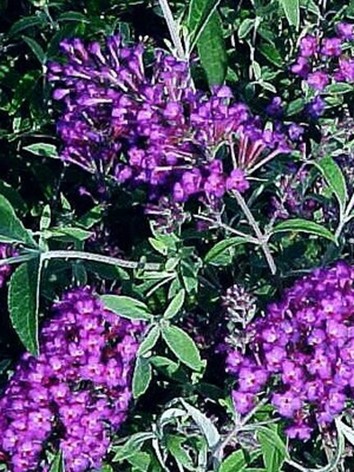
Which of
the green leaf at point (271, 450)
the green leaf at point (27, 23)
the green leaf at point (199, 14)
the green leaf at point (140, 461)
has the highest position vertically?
the green leaf at point (199, 14)

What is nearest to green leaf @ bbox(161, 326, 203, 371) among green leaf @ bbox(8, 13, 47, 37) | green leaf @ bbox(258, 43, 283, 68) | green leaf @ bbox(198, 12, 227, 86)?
green leaf @ bbox(198, 12, 227, 86)

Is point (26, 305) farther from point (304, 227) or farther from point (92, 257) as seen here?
point (304, 227)

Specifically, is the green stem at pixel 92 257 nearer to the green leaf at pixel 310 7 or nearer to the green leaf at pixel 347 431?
the green leaf at pixel 347 431

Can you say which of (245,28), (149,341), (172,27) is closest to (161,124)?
(172,27)

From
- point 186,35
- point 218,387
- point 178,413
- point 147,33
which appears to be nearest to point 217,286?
point 218,387

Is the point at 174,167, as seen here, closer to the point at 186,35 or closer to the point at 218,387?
the point at 186,35

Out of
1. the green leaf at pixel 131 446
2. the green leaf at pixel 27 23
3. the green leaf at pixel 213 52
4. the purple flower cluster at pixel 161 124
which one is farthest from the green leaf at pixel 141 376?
the green leaf at pixel 27 23
